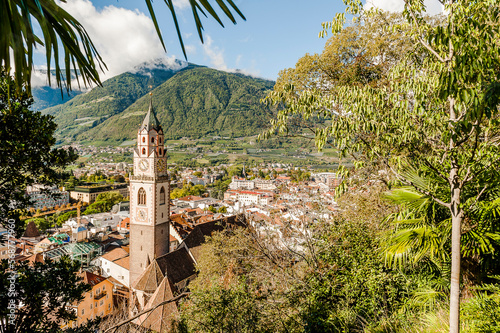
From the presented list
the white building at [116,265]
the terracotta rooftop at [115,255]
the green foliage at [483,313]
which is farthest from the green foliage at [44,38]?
the terracotta rooftop at [115,255]

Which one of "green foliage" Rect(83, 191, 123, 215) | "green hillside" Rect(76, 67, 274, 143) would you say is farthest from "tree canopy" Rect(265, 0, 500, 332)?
"green hillside" Rect(76, 67, 274, 143)

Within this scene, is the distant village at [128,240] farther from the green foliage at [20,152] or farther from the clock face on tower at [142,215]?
the clock face on tower at [142,215]

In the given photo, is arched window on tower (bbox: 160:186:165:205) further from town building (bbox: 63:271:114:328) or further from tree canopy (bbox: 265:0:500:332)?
tree canopy (bbox: 265:0:500:332)

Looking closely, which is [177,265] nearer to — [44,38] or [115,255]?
[115,255]

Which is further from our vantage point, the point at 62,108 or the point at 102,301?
the point at 62,108

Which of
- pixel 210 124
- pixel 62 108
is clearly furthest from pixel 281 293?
pixel 62 108

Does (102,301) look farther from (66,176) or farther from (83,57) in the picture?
(83,57)

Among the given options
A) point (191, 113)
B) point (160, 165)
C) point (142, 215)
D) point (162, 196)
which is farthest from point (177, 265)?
point (191, 113)
